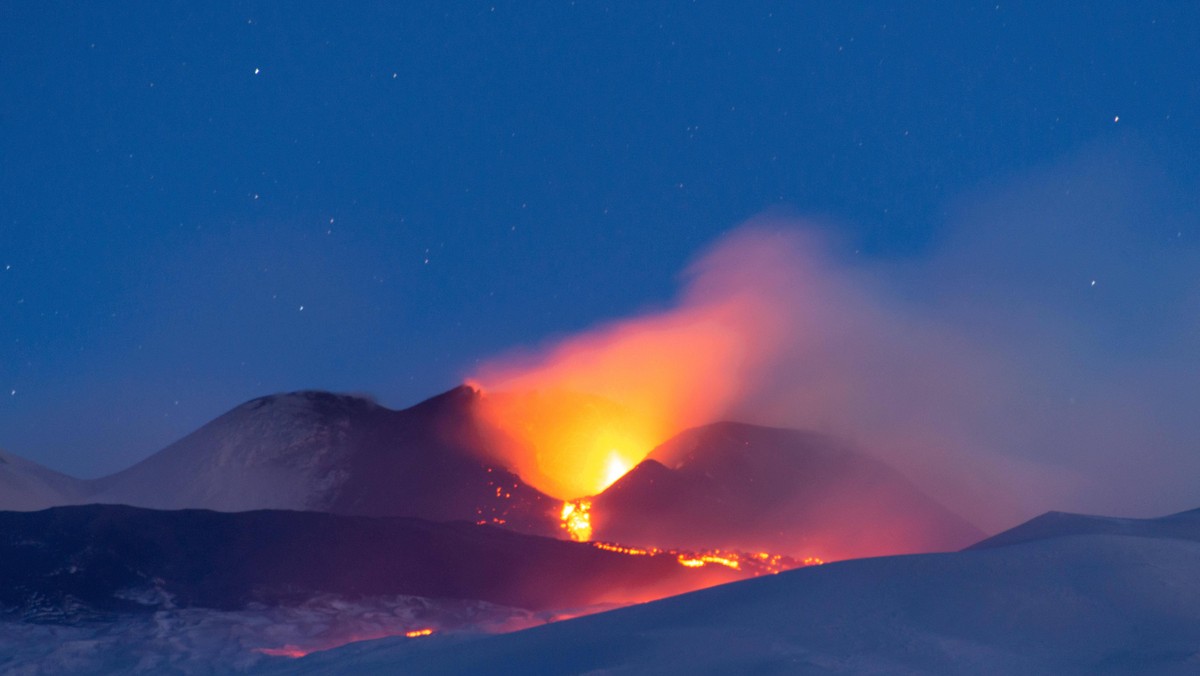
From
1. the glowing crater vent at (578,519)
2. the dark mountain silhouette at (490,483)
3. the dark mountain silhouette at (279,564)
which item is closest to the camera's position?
the dark mountain silhouette at (279,564)

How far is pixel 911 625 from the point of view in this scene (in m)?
8.12

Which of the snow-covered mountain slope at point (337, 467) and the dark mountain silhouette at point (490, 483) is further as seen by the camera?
the snow-covered mountain slope at point (337, 467)

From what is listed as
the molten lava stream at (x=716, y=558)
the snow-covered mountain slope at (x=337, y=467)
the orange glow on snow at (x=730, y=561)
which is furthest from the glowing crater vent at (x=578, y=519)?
the orange glow on snow at (x=730, y=561)

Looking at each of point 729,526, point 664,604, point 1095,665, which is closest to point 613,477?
point 729,526

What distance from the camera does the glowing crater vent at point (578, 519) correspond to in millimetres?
35553

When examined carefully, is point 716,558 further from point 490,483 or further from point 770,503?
point 490,483

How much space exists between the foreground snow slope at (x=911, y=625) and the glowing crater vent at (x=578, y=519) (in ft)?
82.4

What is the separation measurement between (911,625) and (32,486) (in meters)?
46.2

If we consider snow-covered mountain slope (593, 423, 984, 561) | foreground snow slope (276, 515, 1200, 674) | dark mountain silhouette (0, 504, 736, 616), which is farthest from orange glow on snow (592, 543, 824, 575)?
foreground snow slope (276, 515, 1200, 674)

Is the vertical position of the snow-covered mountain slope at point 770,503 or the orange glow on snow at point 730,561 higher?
the snow-covered mountain slope at point 770,503

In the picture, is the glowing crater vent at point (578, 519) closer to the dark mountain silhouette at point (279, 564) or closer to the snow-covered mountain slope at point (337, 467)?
the snow-covered mountain slope at point (337, 467)

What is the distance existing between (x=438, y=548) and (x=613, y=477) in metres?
25.9

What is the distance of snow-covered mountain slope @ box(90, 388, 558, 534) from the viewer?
132 ft

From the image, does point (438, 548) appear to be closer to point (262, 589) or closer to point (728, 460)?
point (262, 589)
